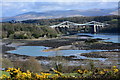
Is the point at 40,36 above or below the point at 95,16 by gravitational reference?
below

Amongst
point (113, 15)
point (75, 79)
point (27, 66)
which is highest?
point (113, 15)

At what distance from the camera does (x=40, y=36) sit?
53.8 meters

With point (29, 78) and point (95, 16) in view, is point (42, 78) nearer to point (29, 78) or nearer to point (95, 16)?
point (29, 78)

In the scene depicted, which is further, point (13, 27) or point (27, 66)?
point (13, 27)

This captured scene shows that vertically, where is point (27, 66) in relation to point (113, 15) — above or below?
below

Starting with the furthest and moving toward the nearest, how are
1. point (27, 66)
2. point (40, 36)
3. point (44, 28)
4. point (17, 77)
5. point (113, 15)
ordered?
1. point (113, 15)
2. point (44, 28)
3. point (40, 36)
4. point (27, 66)
5. point (17, 77)

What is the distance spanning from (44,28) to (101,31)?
18.0m

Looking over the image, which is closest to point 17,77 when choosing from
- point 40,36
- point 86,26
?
point 40,36

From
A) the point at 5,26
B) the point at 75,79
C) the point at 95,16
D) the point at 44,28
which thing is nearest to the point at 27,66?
the point at 75,79

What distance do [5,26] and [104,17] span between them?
144ft

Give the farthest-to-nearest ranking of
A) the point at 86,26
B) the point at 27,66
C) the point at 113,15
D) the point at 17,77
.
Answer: the point at 113,15 < the point at 86,26 < the point at 27,66 < the point at 17,77

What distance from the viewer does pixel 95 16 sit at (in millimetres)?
97375

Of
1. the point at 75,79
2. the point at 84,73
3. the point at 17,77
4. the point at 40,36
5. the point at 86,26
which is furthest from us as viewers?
the point at 86,26

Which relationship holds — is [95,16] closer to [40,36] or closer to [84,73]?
[40,36]
